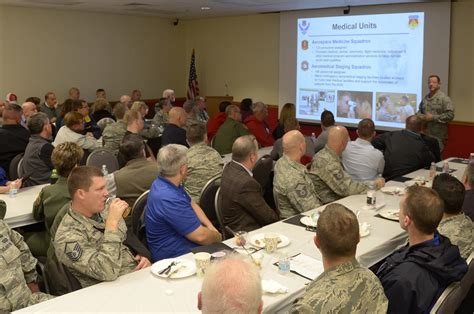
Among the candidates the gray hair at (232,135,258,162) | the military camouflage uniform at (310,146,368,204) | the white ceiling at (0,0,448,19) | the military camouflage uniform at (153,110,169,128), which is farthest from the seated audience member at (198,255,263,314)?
the white ceiling at (0,0,448,19)

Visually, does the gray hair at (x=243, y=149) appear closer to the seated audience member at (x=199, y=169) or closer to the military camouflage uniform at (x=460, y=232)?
the seated audience member at (x=199, y=169)

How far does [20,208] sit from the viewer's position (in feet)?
13.6

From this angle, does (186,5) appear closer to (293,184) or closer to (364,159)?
(364,159)

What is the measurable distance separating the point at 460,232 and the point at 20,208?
3276 mm

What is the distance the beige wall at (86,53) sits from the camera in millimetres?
10367

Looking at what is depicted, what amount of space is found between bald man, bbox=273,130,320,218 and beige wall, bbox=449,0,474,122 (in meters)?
5.64

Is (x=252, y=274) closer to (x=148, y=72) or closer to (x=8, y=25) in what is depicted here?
(x=8, y=25)

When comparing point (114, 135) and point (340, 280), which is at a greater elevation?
point (114, 135)

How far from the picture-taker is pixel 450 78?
29.2 feet

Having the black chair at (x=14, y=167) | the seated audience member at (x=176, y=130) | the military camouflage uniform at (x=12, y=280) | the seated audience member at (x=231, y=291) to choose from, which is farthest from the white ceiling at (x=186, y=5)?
the seated audience member at (x=231, y=291)

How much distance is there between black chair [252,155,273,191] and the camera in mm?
5488

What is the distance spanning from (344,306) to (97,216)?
1661 mm

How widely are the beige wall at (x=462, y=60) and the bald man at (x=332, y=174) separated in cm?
504

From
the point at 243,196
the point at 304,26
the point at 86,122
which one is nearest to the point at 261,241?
the point at 243,196
